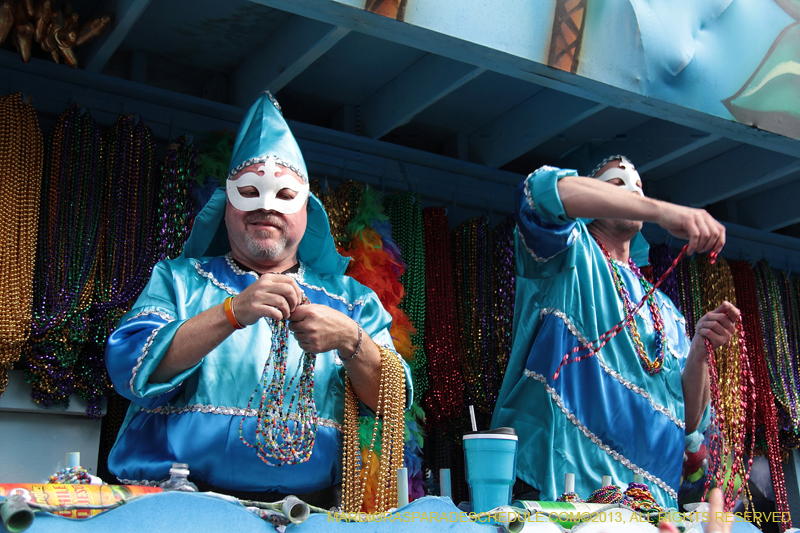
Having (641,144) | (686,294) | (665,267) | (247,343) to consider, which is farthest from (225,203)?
(686,294)

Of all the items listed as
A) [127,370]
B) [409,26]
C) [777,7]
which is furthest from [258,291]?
[777,7]

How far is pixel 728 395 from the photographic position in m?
2.88

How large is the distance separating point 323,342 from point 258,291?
0.22 m

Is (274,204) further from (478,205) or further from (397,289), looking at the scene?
(478,205)

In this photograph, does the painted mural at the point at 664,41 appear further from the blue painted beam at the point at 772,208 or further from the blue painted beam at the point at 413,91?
the blue painted beam at the point at 772,208

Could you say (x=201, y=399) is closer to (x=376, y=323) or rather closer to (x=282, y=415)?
(x=282, y=415)

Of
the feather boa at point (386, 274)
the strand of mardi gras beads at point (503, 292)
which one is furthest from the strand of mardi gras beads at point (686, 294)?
the feather boa at point (386, 274)

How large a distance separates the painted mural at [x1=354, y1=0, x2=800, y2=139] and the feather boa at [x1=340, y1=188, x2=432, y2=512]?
107 centimetres

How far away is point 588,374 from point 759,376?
74.1 inches

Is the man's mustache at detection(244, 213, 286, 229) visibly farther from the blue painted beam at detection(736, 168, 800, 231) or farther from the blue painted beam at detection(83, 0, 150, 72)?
the blue painted beam at detection(736, 168, 800, 231)

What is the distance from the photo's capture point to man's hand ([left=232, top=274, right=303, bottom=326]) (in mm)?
1967

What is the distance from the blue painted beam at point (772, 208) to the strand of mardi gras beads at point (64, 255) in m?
3.11

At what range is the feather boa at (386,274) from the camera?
3211 millimetres

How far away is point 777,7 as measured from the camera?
3162mm
